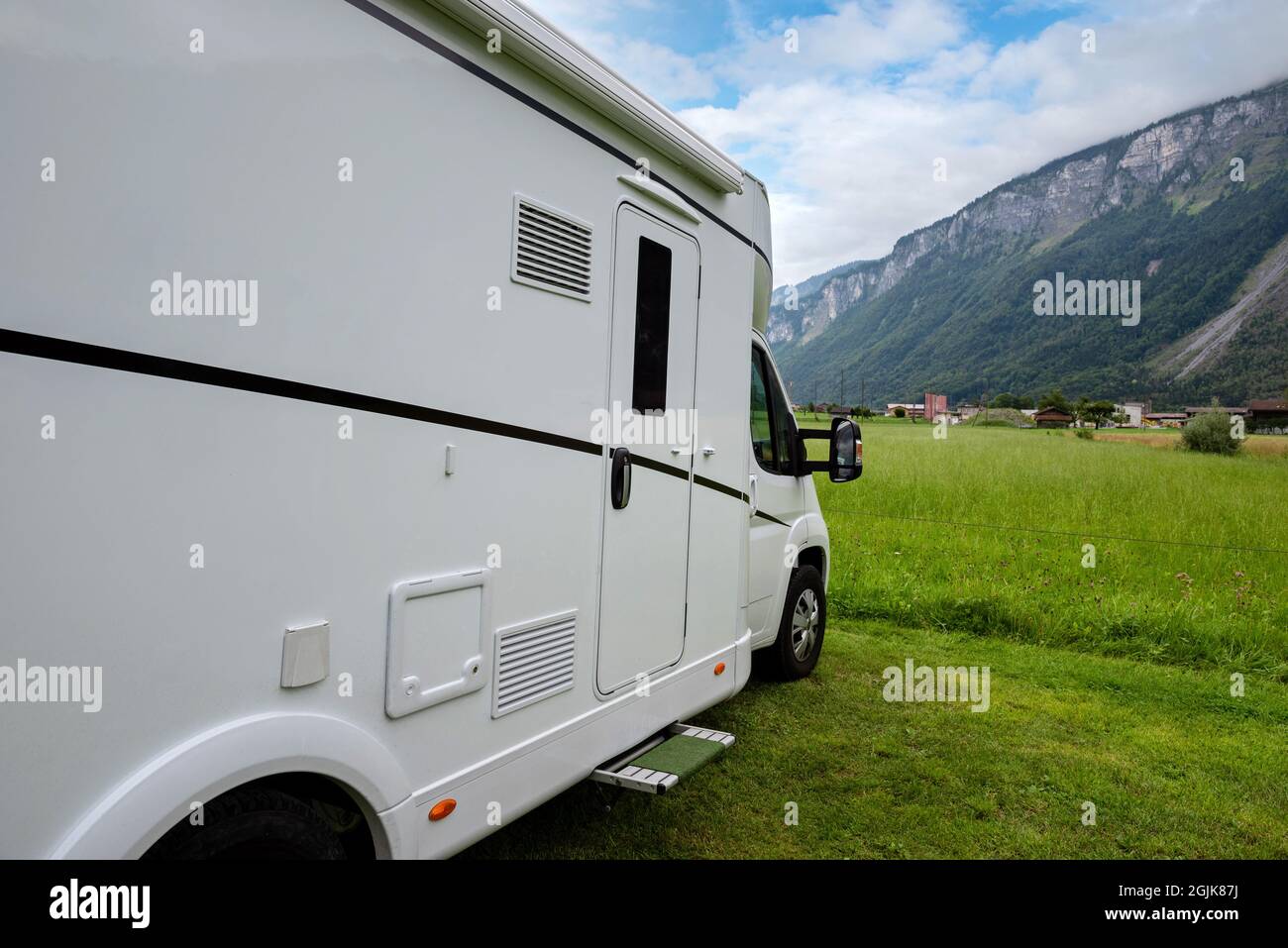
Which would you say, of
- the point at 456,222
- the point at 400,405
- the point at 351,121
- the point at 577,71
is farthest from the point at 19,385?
the point at 577,71

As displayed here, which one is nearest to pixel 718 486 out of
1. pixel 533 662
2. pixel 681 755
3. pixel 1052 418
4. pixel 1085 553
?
pixel 681 755

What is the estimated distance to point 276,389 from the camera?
1664 millimetres

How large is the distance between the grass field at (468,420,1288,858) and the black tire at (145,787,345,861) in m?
1.33

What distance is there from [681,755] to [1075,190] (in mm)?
114983

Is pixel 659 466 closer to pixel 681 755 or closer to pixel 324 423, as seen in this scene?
pixel 681 755

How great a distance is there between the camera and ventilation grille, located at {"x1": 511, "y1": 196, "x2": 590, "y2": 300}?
2324mm

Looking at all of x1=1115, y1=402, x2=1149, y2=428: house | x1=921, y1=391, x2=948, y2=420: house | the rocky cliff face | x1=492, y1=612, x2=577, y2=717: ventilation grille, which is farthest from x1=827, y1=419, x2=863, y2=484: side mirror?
the rocky cliff face

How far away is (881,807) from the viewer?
11.7ft

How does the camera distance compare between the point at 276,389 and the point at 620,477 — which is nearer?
the point at 276,389

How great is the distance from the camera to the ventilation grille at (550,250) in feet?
7.63

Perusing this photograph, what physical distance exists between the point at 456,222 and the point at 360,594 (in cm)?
97

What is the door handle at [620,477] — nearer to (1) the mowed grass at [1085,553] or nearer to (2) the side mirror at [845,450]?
(2) the side mirror at [845,450]

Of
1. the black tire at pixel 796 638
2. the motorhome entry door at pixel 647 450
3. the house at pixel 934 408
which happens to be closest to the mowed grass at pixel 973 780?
the black tire at pixel 796 638

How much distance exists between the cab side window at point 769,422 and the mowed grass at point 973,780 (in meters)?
1.42
